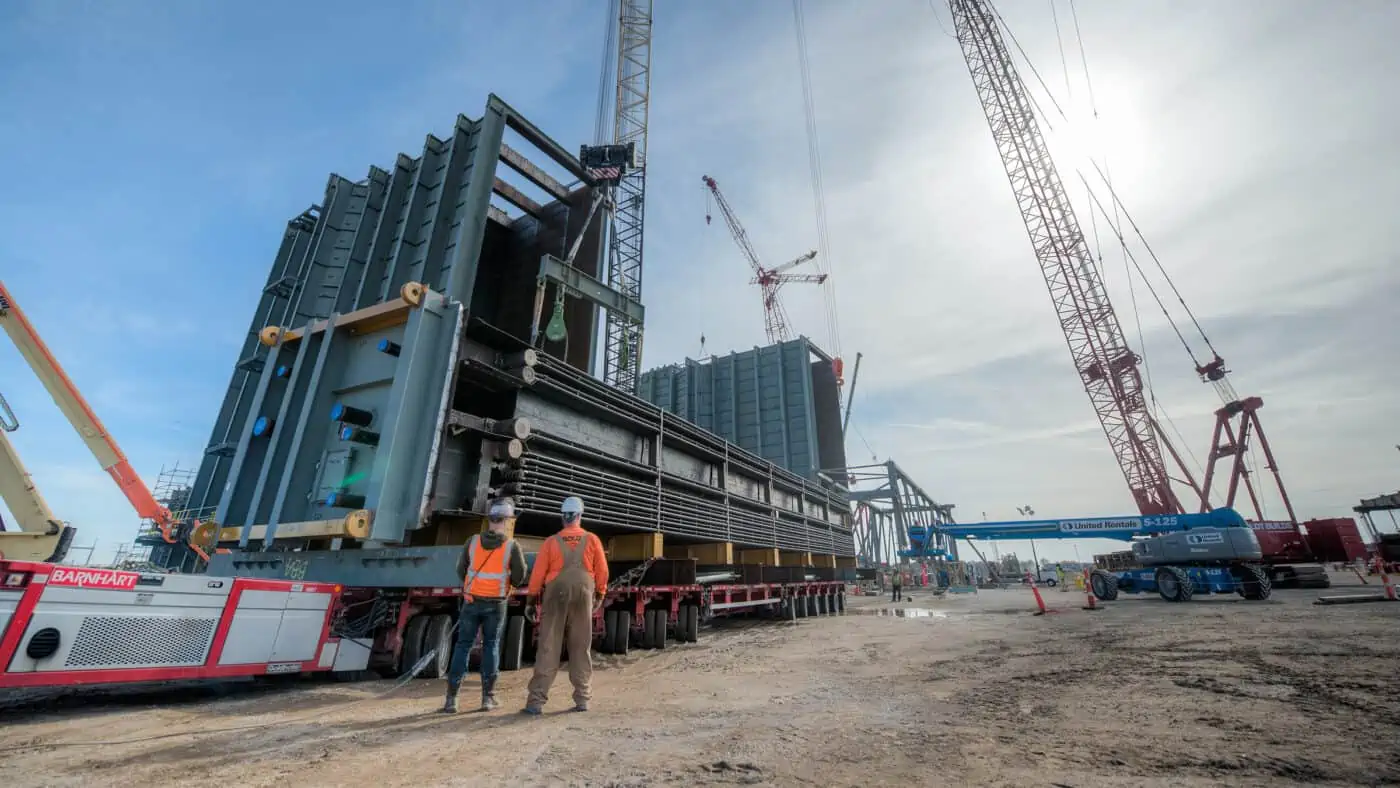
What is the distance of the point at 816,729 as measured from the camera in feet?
11.5

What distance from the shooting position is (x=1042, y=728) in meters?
3.34

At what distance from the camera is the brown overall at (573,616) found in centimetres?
423

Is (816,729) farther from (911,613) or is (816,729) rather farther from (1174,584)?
(1174,584)

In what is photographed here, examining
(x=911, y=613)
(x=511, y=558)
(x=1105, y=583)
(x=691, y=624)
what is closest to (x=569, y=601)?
(x=511, y=558)

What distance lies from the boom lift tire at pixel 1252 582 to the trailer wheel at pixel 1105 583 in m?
2.80

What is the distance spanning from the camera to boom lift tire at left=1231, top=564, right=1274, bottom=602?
13898mm

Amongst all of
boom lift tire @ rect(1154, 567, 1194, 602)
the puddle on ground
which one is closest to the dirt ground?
the puddle on ground

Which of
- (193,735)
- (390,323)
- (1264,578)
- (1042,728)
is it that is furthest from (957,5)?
(193,735)

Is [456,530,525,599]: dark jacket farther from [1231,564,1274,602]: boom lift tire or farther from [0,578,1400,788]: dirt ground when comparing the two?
[1231,564,1274,602]: boom lift tire

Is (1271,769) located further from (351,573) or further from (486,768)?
(351,573)

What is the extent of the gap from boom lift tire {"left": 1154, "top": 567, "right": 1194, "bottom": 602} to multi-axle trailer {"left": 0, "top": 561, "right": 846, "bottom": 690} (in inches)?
659

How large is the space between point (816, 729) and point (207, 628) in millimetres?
4931

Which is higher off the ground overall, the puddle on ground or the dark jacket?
the dark jacket

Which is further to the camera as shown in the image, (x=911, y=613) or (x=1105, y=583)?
(x=1105, y=583)
